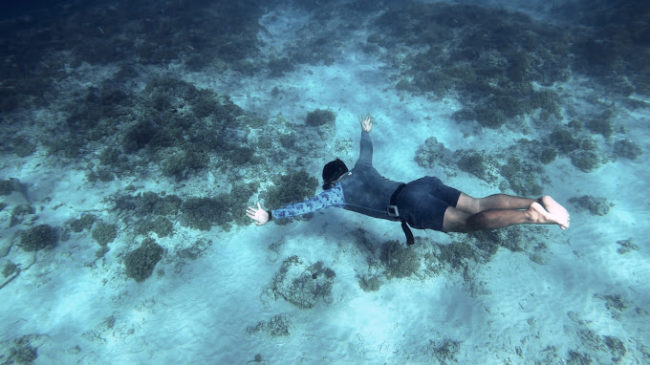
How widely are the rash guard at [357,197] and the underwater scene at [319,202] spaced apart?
2.9 inches

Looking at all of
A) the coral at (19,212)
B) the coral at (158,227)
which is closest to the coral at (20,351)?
the coral at (158,227)

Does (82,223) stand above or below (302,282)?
above

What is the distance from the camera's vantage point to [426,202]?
4.70 metres

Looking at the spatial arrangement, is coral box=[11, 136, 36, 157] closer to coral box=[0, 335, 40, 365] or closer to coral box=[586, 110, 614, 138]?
coral box=[0, 335, 40, 365]

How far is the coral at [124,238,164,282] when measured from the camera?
7332mm

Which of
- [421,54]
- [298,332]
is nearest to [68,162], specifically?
[298,332]

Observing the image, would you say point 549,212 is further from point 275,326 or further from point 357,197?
point 275,326

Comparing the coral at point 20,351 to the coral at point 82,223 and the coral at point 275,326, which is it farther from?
the coral at point 275,326

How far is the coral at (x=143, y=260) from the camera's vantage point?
289 inches

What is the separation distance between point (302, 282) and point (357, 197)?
337 cm

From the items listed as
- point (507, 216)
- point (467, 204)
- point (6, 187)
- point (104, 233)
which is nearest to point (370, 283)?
point (467, 204)

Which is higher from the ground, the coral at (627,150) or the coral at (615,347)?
the coral at (627,150)

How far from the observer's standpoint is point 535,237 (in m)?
8.73

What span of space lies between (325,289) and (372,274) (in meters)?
1.43
